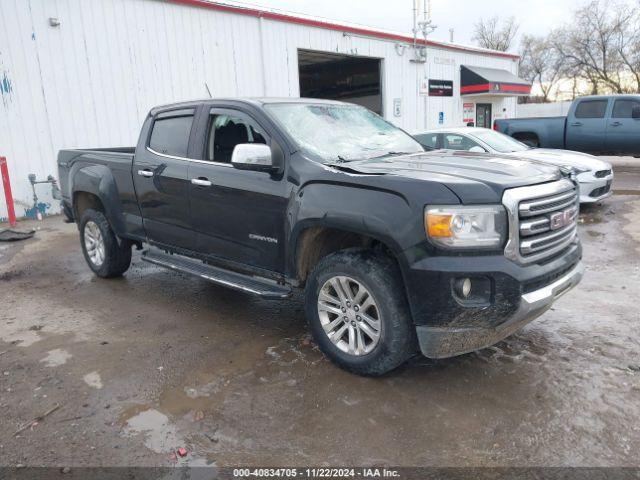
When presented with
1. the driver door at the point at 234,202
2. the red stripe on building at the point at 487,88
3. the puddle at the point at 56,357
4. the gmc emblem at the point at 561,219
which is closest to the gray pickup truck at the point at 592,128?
the red stripe on building at the point at 487,88

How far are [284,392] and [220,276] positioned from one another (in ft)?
4.39

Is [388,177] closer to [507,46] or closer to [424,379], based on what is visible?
[424,379]

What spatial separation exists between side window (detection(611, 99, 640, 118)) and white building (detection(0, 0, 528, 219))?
724 centimetres

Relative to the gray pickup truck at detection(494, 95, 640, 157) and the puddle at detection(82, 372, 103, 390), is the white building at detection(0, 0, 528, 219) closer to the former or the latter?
the puddle at detection(82, 372, 103, 390)

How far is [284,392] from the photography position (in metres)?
3.36

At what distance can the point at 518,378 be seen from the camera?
11.2ft

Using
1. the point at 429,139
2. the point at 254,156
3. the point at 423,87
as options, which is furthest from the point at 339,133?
the point at 423,87

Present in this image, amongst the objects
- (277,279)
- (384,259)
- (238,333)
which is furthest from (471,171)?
(238,333)

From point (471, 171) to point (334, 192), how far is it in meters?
0.89

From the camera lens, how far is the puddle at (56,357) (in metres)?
3.89

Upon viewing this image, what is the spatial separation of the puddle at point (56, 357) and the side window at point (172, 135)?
191cm

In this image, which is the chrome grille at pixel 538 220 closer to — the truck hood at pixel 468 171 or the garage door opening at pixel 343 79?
the truck hood at pixel 468 171

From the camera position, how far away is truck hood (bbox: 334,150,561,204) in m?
3.01

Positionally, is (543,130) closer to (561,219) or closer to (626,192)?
(626,192)
